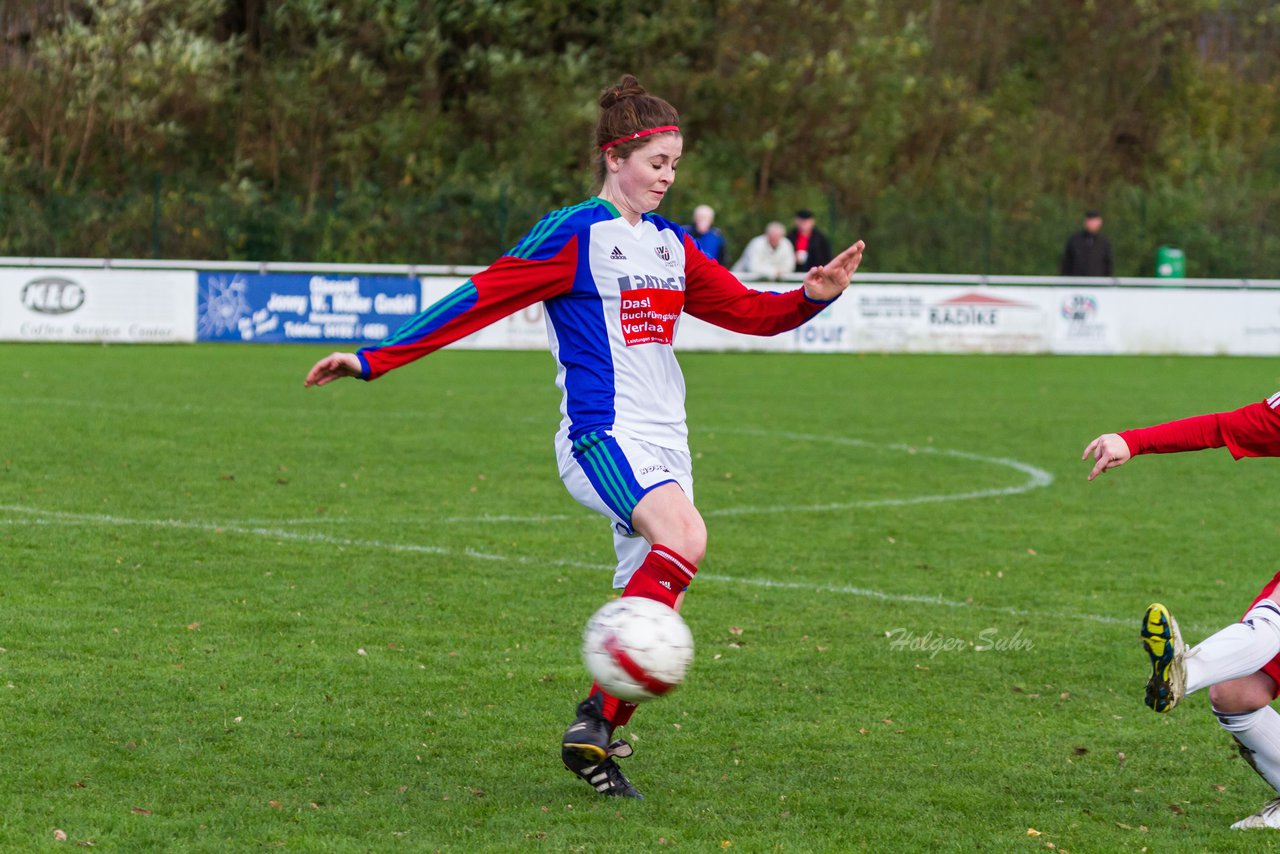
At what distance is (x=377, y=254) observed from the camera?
29.2 metres

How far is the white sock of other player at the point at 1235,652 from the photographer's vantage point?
440 centimetres

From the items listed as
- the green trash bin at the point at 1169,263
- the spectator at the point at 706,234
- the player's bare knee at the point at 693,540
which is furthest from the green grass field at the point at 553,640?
the green trash bin at the point at 1169,263

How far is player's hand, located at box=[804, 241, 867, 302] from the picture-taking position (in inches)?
204

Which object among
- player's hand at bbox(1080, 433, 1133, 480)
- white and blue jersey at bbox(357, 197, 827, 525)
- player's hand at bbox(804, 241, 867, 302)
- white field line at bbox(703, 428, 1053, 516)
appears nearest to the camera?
player's hand at bbox(1080, 433, 1133, 480)

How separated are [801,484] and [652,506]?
6.91 m

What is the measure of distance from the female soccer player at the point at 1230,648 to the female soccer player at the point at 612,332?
109 centimetres

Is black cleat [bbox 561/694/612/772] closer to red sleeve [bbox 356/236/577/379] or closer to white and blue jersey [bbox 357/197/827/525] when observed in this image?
white and blue jersey [bbox 357/197/827/525]

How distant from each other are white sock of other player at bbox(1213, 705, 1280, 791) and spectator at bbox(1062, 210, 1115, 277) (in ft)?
72.9

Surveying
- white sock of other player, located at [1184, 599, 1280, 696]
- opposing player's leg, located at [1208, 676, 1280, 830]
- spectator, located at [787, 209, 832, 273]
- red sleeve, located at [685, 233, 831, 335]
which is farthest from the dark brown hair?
spectator, located at [787, 209, 832, 273]

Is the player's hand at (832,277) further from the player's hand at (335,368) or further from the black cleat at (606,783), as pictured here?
the black cleat at (606,783)

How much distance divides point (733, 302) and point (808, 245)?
1902cm

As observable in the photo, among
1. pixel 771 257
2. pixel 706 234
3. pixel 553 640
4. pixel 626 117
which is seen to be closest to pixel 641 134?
pixel 626 117

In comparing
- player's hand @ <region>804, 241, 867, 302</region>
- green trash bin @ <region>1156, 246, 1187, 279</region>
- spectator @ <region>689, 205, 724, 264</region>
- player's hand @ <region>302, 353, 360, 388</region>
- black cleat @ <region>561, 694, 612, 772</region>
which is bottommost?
black cleat @ <region>561, 694, 612, 772</region>

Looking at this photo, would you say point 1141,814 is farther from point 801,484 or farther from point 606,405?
point 801,484
